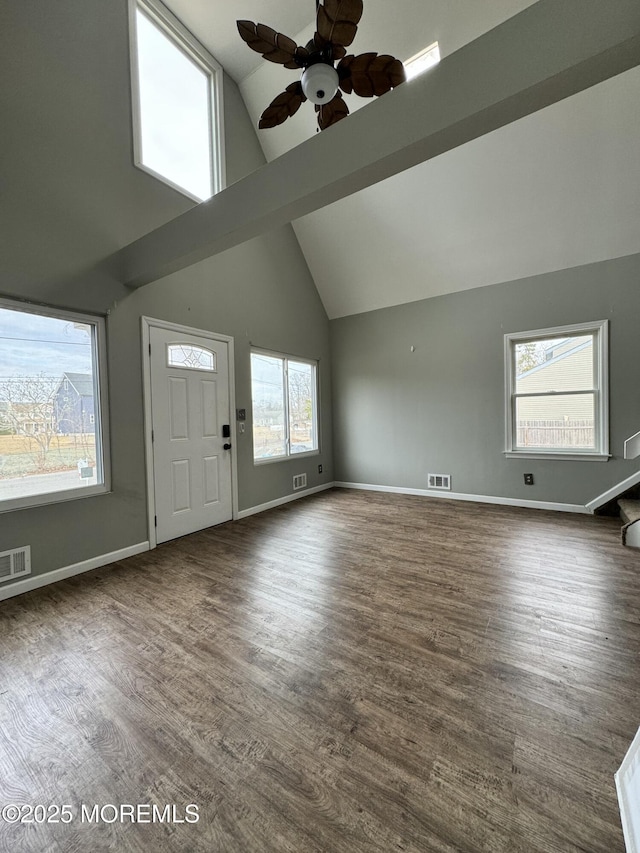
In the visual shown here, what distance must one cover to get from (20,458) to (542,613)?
3794mm

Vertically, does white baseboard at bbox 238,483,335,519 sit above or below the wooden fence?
below

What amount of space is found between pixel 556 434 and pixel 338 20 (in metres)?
4.47

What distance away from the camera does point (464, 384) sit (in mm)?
4871

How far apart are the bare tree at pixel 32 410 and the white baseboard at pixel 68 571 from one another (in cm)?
84

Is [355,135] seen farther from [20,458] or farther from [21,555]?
[21,555]

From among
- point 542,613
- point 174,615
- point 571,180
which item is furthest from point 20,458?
point 571,180

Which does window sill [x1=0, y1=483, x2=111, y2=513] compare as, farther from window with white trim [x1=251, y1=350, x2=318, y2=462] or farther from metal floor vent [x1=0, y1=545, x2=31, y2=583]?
window with white trim [x1=251, y1=350, x2=318, y2=462]

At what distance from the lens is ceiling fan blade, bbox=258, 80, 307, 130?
6.75ft

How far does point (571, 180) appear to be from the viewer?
3584 mm

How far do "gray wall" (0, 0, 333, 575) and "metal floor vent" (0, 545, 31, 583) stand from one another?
0.05 m

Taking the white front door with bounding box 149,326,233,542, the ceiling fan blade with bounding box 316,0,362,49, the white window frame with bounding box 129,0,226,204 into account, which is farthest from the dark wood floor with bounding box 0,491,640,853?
the white window frame with bounding box 129,0,226,204

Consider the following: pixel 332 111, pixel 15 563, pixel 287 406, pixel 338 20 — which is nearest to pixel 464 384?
pixel 287 406

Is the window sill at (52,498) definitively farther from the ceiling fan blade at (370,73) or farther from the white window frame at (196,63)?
the ceiling fan blade at (370,73)

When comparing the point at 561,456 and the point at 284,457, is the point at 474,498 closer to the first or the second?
the point at 561,456
